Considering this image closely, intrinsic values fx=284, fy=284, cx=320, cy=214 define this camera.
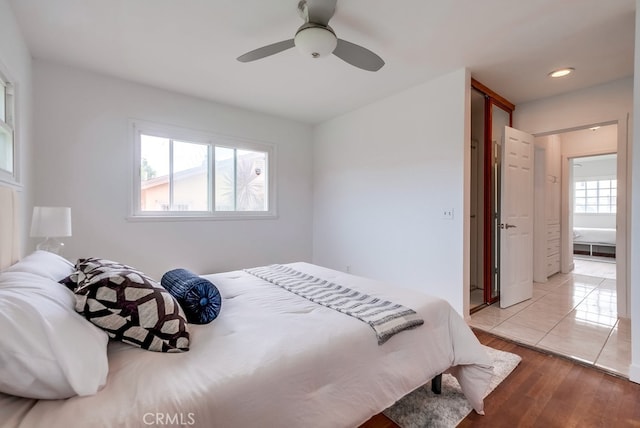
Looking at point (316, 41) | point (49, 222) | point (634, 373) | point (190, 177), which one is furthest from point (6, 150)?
point (634, 373)

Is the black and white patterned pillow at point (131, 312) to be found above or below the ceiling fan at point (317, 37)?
below

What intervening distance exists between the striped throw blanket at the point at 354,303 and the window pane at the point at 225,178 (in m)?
2.09

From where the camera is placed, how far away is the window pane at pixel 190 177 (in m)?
3.62

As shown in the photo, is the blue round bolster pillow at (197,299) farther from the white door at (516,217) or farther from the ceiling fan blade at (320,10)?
the white door at (516,217)

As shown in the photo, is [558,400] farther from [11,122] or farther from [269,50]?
[11,122]

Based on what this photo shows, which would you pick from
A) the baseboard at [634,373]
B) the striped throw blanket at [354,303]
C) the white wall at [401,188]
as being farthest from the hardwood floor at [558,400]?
the white wall at [401,188]

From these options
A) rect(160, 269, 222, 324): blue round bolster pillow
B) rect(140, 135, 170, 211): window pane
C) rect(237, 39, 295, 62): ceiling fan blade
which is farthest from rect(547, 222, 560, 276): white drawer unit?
rect(140, 135, 170, 211): window pane

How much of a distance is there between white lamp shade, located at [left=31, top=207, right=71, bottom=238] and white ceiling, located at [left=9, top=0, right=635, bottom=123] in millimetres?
1452

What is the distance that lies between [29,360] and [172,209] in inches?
120

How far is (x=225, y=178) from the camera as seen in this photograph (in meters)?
4.06

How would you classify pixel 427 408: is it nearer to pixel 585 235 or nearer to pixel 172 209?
pixel 172 209

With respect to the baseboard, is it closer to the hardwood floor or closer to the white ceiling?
the hardwood floor

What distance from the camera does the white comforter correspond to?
81cm

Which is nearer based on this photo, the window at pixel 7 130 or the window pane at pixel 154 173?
the window at pixel 7 130
